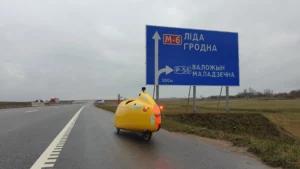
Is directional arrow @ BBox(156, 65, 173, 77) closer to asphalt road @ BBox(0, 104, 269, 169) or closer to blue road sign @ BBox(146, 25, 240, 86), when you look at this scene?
blue road sign @ BBox(146, 25, 240, 86)

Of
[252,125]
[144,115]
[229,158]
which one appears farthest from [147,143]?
[252,125]

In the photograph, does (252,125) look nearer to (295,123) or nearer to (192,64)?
(295,123)

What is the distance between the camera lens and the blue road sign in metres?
18.9

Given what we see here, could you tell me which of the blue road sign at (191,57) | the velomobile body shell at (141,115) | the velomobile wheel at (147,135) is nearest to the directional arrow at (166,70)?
the blue road sign at (191,57)

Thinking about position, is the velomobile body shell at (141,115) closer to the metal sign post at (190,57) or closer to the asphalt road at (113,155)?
the asphalt road at (113,155)

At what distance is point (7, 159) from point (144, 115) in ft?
12.7

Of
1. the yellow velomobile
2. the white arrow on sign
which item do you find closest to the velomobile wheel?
the yellow velomobile

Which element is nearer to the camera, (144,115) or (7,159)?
(7,159)

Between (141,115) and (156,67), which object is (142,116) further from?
(156,67)

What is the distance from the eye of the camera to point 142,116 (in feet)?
28.3

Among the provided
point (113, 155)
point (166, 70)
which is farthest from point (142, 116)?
point (166, 70)

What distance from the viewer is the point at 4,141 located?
27.0ft

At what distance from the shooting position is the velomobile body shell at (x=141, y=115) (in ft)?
27.6

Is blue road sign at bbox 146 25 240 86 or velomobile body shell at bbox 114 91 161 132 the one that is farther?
blue road sign at bbox 146 25 240 86
